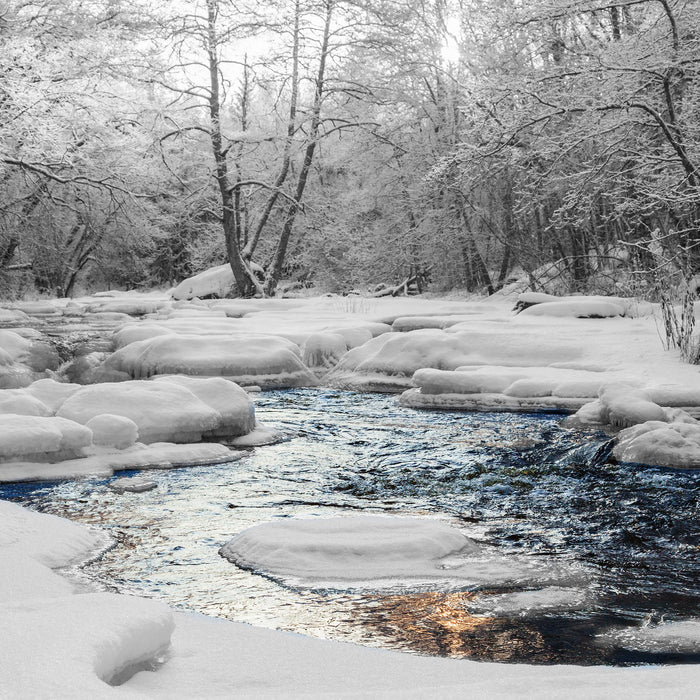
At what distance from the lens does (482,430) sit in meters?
7.52

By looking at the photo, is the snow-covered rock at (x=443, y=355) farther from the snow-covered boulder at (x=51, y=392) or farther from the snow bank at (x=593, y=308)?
the snow-covered boulder at (x=51, y=392)

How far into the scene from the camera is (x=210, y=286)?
24.1m

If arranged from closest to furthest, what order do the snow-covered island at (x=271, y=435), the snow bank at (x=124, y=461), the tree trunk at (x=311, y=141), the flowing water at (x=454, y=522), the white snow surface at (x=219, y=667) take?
the white snow surface at (x=219, y=667) → the snow-covered island at (x=271, y=435) → the flowing water at (x=454, y=522) → the snow bank at (x=124, y=461) → the tree trunk at (x=311, y=141)

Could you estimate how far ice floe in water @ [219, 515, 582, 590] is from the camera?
3.77 metres

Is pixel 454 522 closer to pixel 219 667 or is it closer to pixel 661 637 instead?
pixel 661 637

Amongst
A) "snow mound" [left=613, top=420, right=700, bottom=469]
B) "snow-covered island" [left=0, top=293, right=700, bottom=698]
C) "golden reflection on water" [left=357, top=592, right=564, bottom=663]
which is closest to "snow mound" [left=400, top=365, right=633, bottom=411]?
"snow-covered island" [left=0, top=293, right=700, bottom=698]

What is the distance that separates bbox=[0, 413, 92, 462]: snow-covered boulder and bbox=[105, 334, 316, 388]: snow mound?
4072 millimetres

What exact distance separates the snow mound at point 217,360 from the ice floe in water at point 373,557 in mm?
6092

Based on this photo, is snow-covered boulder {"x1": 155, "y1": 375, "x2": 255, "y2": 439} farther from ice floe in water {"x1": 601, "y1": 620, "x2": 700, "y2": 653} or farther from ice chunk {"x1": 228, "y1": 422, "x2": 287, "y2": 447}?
ice floe in water {"x1": 601, "y1": 620, "x2": 700, "y2": 653}

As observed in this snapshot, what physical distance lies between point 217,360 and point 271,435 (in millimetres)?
3317

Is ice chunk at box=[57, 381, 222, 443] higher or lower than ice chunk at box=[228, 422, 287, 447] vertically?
higher

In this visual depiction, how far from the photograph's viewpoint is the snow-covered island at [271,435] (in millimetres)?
2240

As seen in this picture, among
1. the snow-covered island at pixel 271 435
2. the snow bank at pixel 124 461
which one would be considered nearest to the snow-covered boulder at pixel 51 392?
the snow-covered island at pixel 271 435

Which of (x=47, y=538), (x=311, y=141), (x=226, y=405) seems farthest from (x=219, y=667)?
(x=311, y=141)
